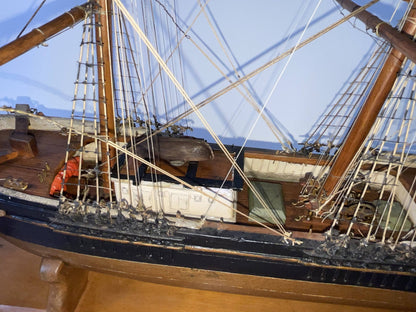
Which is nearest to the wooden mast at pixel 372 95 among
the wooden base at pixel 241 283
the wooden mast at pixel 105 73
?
the wooden base at pixel 241 283

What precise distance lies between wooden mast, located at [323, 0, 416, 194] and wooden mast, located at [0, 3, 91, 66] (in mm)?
1948

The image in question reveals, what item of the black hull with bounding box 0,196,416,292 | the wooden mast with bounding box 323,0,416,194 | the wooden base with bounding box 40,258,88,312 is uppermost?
the wooden mast with bounding box 323,0,416,194

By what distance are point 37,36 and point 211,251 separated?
1.95m

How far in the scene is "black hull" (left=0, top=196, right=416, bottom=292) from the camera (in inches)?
104

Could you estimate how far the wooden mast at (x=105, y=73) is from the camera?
243cm

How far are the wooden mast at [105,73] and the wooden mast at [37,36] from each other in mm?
125

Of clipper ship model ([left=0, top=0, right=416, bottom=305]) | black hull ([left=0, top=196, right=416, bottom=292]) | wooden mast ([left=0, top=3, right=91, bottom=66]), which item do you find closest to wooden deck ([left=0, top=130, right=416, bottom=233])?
clipper ship model ([left=0, top=0, right=416, bottom=305])

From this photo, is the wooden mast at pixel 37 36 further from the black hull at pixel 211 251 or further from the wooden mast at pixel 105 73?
the black hull at pixel 211 251

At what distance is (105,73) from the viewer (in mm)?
2643

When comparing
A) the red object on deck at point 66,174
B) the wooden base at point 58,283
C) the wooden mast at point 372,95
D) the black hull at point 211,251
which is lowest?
the wooden base at point 58,283

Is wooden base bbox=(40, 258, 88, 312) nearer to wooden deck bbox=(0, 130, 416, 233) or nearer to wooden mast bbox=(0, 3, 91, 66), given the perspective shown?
wooden deck bbox=(0, 130, 416, 233)

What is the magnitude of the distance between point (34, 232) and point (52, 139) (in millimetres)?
1133

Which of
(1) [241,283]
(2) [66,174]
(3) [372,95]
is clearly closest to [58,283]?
(2) [66,174]

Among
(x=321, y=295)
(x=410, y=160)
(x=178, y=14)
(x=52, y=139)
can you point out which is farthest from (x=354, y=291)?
(x=52, y=139)
